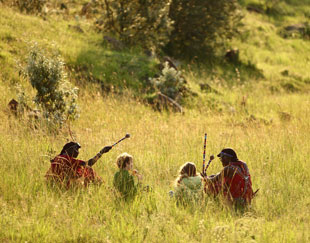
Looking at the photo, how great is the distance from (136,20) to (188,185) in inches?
485

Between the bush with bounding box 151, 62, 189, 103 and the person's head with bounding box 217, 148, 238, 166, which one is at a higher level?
the bush with bounding box 151, 62, 189, 103

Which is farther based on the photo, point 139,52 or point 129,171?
point 139,52

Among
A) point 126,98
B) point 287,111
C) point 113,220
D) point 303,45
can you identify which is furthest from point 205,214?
point 303,45

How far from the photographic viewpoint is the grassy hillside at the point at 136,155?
4656 millimetres

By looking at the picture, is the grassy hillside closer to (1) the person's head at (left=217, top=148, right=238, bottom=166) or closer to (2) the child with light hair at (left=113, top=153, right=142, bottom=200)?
(2) the child with light hair at (left=113, top=153, right=142, bottom=200)

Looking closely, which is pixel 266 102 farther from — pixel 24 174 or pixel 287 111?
pixel 24 174

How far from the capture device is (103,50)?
50.0ft

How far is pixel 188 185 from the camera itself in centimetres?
549

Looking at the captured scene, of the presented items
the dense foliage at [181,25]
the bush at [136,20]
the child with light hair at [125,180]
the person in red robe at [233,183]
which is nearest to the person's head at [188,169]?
the person in red robe at [233,183]

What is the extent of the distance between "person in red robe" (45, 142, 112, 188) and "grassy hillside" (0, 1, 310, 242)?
0.53 feet

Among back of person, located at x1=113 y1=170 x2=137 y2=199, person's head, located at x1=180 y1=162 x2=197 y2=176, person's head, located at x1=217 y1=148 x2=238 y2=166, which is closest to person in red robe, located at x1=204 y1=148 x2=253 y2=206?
person's head, located at x1=217 y1=148 x2=238 y2=166

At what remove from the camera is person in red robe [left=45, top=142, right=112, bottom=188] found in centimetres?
557

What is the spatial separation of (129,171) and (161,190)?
1.76 ft

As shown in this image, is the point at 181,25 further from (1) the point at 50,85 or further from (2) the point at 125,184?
(2) the point at 125,184
